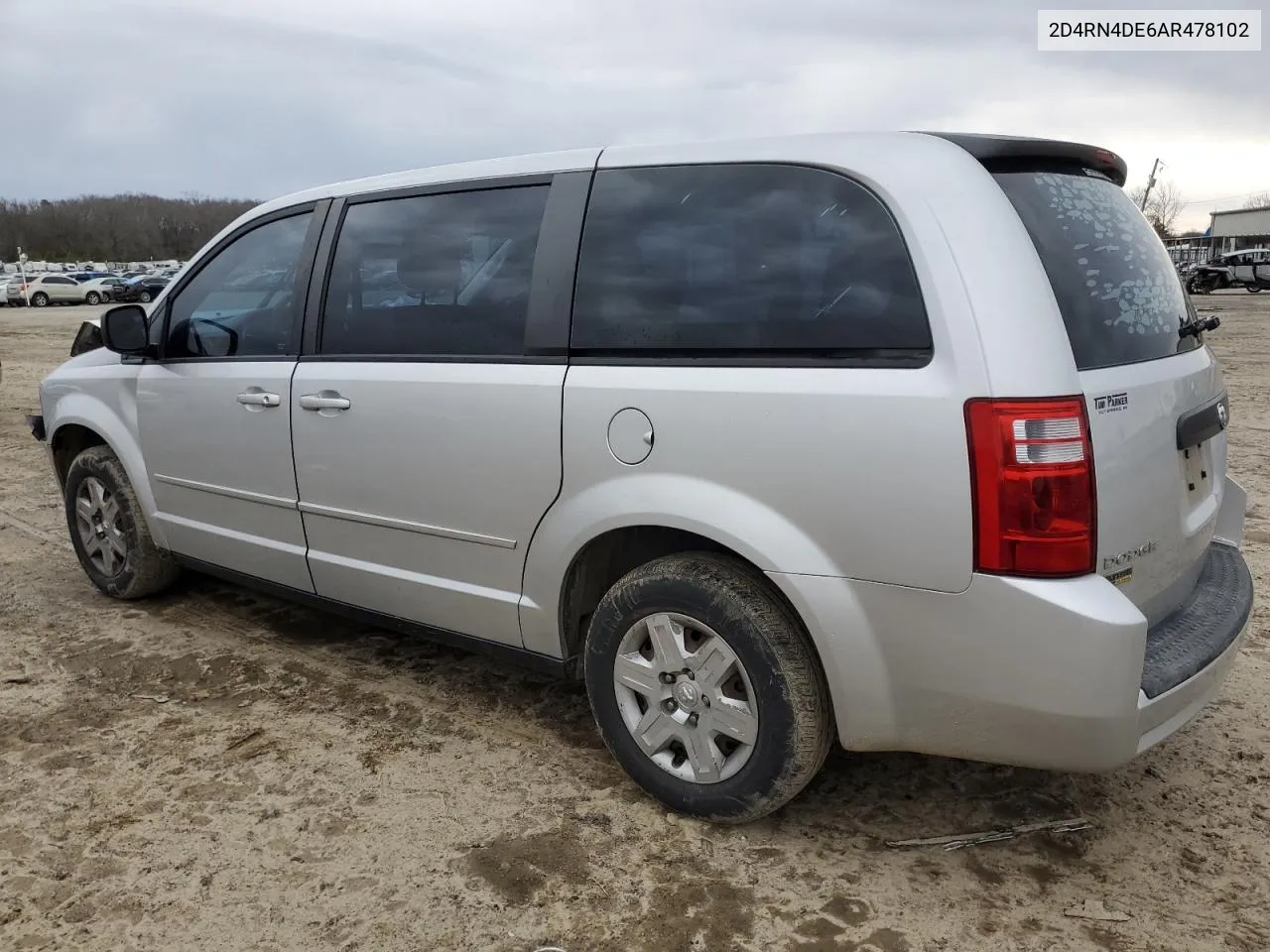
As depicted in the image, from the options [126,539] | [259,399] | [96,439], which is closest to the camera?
[259,399]

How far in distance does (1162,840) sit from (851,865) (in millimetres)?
855

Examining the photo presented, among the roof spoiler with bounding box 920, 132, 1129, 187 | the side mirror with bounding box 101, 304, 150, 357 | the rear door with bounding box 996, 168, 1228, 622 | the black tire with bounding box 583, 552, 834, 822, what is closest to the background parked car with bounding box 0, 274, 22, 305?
the side mirror with bounding box 101, 304, 150, 357

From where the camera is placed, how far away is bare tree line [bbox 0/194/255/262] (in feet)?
395

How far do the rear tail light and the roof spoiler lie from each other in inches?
26.7

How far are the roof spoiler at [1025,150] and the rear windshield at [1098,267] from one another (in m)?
0.04

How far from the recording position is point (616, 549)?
308cm

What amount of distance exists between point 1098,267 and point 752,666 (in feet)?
4.28

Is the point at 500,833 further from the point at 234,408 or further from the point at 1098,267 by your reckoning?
the point at 1098,267

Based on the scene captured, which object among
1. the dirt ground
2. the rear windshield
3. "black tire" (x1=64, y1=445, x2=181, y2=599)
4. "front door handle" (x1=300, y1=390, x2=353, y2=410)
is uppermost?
the rear windshield

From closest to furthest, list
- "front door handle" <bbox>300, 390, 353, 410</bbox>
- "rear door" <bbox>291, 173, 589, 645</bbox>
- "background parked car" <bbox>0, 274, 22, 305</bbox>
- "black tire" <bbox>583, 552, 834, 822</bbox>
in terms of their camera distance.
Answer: "black tire" <bbox>583, 552, 834, 822</bbox>
"rear door" <bbox>291, 173, 589, 645</bbox>
"front door handle" <bbox>300, 390, 353, 410</bbox>
"background parked car" <bbox>0, 274, 22, 305</bbox>

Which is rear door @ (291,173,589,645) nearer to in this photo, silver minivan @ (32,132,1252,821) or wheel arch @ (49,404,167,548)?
silver minivan @ (32,132,1252,821)

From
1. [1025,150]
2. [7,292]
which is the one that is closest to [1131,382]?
[1025,150]

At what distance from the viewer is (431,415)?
3.20 m

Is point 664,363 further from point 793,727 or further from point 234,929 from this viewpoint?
point 234,929
